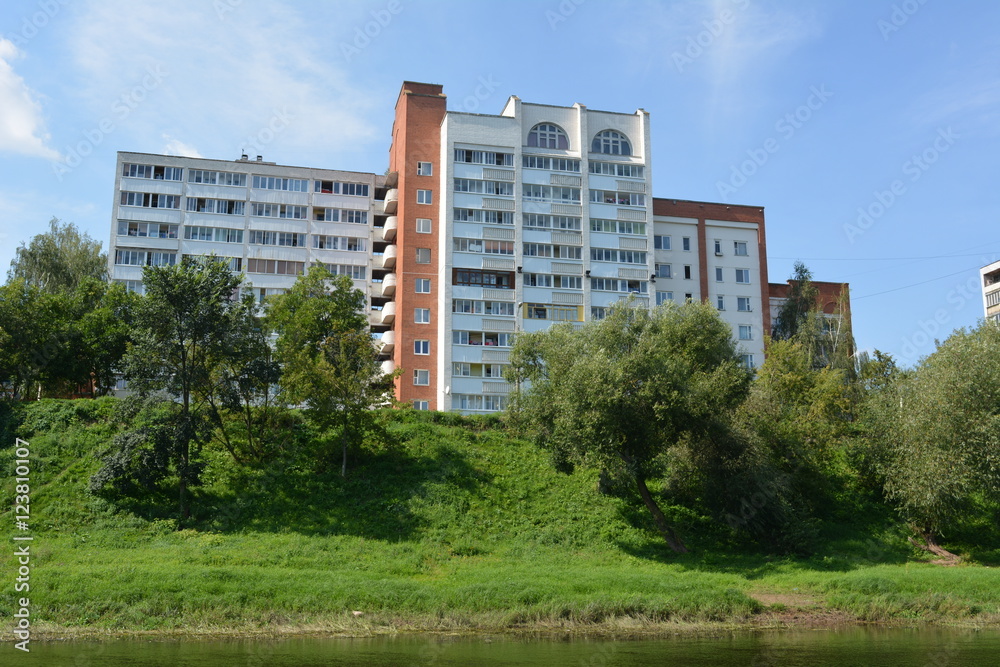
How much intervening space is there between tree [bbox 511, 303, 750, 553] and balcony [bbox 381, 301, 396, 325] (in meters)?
40.3

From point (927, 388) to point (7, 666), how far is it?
4518cm

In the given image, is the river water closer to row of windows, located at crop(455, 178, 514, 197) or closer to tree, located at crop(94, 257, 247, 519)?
tree, located at crop(94, 257, 247, 519)

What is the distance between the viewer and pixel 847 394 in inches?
2689

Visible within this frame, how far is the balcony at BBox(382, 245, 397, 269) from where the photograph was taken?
307 ft

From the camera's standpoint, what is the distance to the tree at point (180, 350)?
1839 inches

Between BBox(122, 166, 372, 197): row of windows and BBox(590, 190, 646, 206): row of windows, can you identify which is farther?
BBox(590, 190, 646, 206): row of windows

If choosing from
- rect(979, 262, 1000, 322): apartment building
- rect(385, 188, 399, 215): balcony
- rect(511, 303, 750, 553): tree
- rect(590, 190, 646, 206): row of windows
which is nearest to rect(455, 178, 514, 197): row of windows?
rect(385, 188, 399, 215): balcony

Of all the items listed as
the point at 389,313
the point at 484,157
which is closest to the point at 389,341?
the point at 389,313

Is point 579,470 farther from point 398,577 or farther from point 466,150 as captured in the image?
point 466,150

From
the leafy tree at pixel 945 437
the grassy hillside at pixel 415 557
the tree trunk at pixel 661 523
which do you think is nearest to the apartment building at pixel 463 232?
the grassy hillside at pixel 415 557

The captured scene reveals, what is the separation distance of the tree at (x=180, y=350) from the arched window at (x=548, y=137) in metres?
51.7

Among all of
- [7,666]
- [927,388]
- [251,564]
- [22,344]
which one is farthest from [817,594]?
[22,344]

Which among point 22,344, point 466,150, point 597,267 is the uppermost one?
point 466,150

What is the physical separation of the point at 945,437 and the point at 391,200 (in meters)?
65.3
